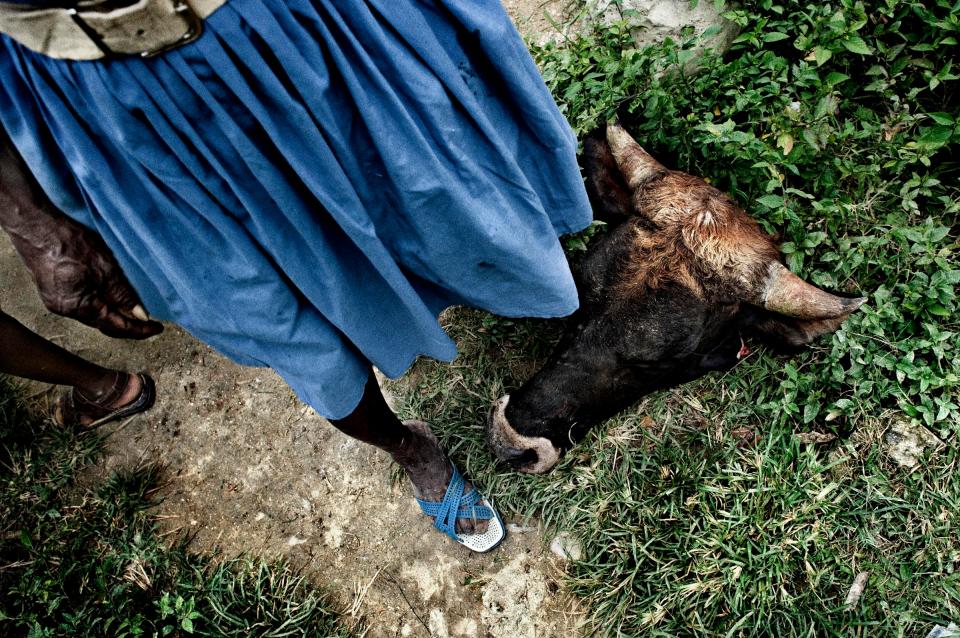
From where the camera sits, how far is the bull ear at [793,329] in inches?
104

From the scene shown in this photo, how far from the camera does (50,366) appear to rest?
2.99 meters

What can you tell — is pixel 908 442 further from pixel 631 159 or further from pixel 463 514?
pixel 463 514

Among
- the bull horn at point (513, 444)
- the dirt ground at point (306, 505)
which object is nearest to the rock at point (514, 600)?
the dirt ground at point (306, 505)

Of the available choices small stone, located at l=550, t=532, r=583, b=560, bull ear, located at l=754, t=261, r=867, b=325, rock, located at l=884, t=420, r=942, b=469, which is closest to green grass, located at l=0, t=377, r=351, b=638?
small stone, located at l=550, t=532, r=583, b=560

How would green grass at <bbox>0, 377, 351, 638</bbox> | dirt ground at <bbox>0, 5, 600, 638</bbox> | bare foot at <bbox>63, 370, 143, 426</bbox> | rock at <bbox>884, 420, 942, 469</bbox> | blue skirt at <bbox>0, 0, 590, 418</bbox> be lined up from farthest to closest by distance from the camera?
bare foot at <bbox>63, 370, 143, 426</bbox> < dirt ground at <bbox>0, 5, 600, 638</bbox> < green grass at <bbox>0, 377, 351, 638</bbox> < rock at <bbox>884, 420, 942, 469</bbox> < blue skirt at <bbox>0, 0, 590, 418</bbox>

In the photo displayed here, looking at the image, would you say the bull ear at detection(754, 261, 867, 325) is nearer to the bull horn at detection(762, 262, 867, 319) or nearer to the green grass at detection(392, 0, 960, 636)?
the bull horn at detection(762, 262, 867, 319)

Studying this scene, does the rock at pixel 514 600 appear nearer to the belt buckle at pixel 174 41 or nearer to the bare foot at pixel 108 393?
the bare foot at pixel 108 393

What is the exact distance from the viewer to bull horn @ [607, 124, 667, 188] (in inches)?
114

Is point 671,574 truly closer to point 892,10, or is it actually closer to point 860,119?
point 860,119

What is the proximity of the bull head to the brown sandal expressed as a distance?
84.8 inches

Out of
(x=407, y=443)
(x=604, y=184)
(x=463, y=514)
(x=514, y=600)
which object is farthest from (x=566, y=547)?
(x=604, y=184)

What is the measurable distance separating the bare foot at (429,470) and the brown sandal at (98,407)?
1736 mm

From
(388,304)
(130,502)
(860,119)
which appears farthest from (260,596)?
(860,119)

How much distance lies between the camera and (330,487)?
3.37 meters
